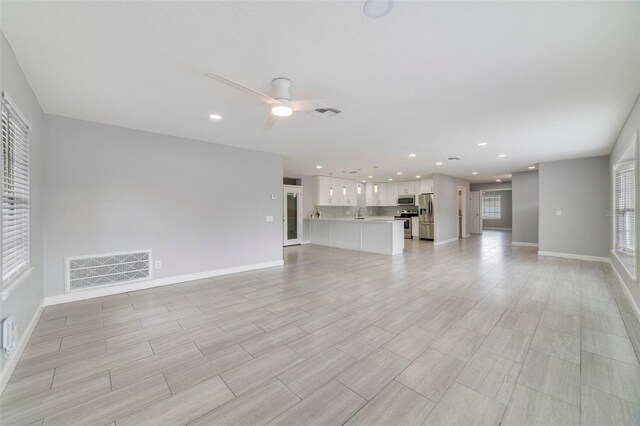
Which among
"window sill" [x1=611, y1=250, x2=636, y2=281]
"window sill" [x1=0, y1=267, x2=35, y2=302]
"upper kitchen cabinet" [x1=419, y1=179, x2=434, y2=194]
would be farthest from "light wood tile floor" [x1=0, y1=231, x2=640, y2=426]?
"upper kitchen cabinet" [x1=419, y1=179, x2=434, y2=194]

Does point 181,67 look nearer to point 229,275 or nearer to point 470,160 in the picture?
point 229,275

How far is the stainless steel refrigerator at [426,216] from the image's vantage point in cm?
980

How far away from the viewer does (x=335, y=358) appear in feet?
7.05

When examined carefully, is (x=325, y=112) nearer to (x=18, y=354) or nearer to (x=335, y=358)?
(x=335, y=358)

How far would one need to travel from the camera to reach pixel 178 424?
1.50 meters

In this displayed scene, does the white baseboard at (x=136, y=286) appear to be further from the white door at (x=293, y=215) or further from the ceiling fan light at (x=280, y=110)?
the white door at (x=293, y=215)

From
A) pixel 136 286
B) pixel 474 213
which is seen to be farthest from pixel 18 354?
pixel 474 213

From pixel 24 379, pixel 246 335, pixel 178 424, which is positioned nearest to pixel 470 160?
pixel 246 335

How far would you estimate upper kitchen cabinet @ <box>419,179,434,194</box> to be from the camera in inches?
390

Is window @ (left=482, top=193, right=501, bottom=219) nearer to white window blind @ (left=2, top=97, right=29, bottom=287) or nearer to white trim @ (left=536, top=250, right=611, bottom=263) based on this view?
white trim @ (left=536, top=250, right=611, bottom=263)

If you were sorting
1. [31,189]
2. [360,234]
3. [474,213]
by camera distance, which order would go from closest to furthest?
[31,189], [360,234], [474,213]

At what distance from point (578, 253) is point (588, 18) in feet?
22.4

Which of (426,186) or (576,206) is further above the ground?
(426,186)

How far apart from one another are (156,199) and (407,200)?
945cm
